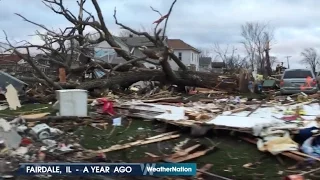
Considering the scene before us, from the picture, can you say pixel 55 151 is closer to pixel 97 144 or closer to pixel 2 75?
pixel 97 144

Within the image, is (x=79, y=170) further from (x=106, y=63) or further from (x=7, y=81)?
(x=106, y=63)

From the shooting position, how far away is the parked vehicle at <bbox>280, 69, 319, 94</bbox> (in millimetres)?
17984

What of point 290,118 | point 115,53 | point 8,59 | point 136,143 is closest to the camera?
point 136,143

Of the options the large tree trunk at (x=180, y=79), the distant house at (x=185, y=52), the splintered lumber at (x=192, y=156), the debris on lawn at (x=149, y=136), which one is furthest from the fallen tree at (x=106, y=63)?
the distant house at (x=185, y=52)

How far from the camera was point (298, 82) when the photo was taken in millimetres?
18422

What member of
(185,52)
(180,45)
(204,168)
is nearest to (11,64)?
(204,168)

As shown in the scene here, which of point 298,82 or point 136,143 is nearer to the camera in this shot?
point 136,143

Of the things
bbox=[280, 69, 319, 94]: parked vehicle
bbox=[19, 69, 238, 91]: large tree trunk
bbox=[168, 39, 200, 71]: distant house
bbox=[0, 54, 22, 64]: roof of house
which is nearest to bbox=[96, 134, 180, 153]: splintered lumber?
bbox=[19, 69, 238, 91]: large tree trunk

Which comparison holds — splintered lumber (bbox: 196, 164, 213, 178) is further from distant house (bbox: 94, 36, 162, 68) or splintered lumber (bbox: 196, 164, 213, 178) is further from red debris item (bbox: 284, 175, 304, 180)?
distant house (bbox: 94, 36, 162, 68)

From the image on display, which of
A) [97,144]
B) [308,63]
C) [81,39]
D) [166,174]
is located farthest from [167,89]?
[308,63]

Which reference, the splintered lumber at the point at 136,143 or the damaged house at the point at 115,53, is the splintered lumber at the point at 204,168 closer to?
the splintered lumber at the point at 136,143

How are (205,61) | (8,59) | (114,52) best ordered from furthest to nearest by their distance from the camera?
(205,61) → (114,52) → (8,59)

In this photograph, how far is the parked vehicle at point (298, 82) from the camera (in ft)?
59.0

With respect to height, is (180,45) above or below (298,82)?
above
